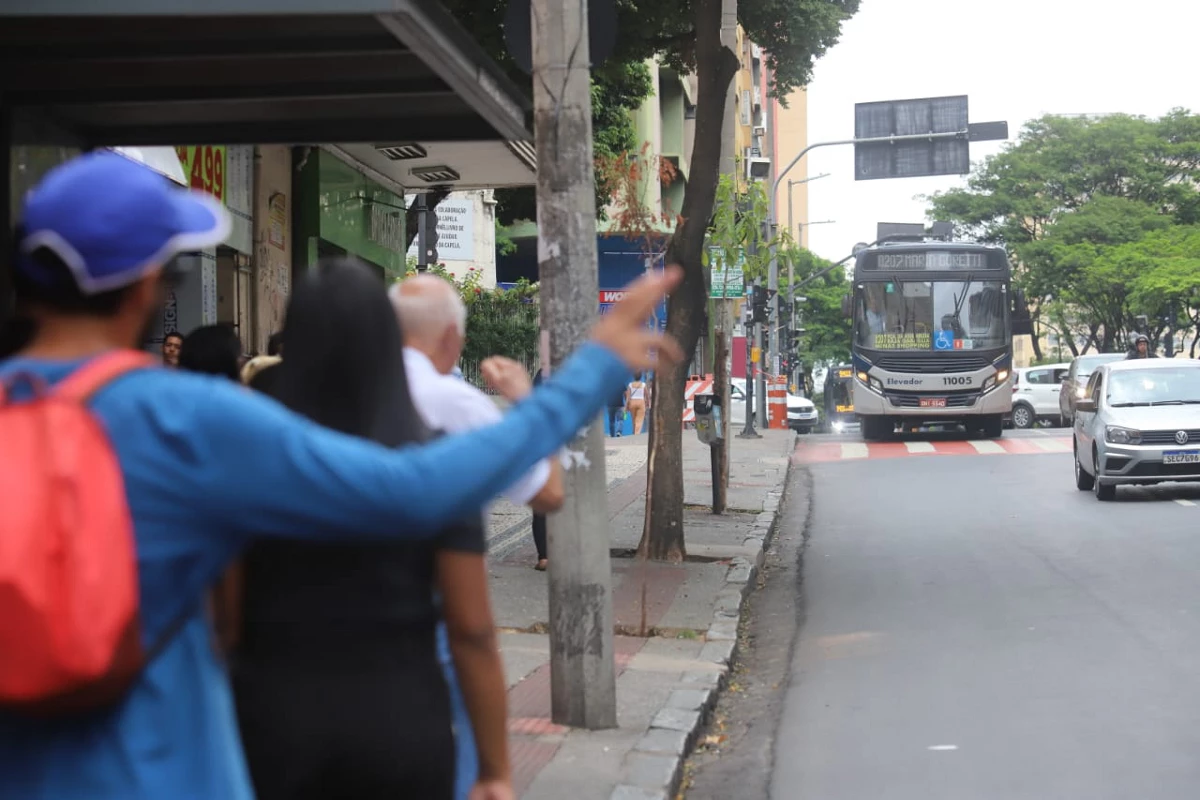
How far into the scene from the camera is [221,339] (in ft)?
17.0

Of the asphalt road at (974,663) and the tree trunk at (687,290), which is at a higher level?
the tree trunk at (687,290)

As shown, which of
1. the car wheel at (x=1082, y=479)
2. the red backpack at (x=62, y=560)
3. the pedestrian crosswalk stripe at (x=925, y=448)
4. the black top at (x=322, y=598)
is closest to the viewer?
the red backpack at (x=62, y=560)

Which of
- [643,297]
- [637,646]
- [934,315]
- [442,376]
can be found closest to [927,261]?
[934,315]

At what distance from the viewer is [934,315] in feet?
91.1

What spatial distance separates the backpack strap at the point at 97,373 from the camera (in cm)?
176

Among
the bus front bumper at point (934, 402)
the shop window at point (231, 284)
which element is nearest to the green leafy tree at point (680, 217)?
the shop window at point (231, 284)

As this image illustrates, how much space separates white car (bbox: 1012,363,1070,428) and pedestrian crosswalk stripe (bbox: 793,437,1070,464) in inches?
393

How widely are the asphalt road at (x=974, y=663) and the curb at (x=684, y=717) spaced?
157 mm

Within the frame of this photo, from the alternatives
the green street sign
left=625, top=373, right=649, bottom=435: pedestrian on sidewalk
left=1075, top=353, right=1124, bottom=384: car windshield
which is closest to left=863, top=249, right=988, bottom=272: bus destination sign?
left=1075, top=353, right=1124, bottom=384: car windshield

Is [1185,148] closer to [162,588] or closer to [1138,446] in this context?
[1138,446]

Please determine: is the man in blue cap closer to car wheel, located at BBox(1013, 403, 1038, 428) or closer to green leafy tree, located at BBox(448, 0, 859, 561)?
green leafy tree, located at BBox(448, 0, 859, 561)

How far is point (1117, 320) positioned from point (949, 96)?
2617 centimetres

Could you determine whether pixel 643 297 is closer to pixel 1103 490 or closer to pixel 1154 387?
pixel 1103 490

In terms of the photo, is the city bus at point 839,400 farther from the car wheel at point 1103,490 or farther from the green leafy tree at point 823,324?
the car wheel at point 1103,490
